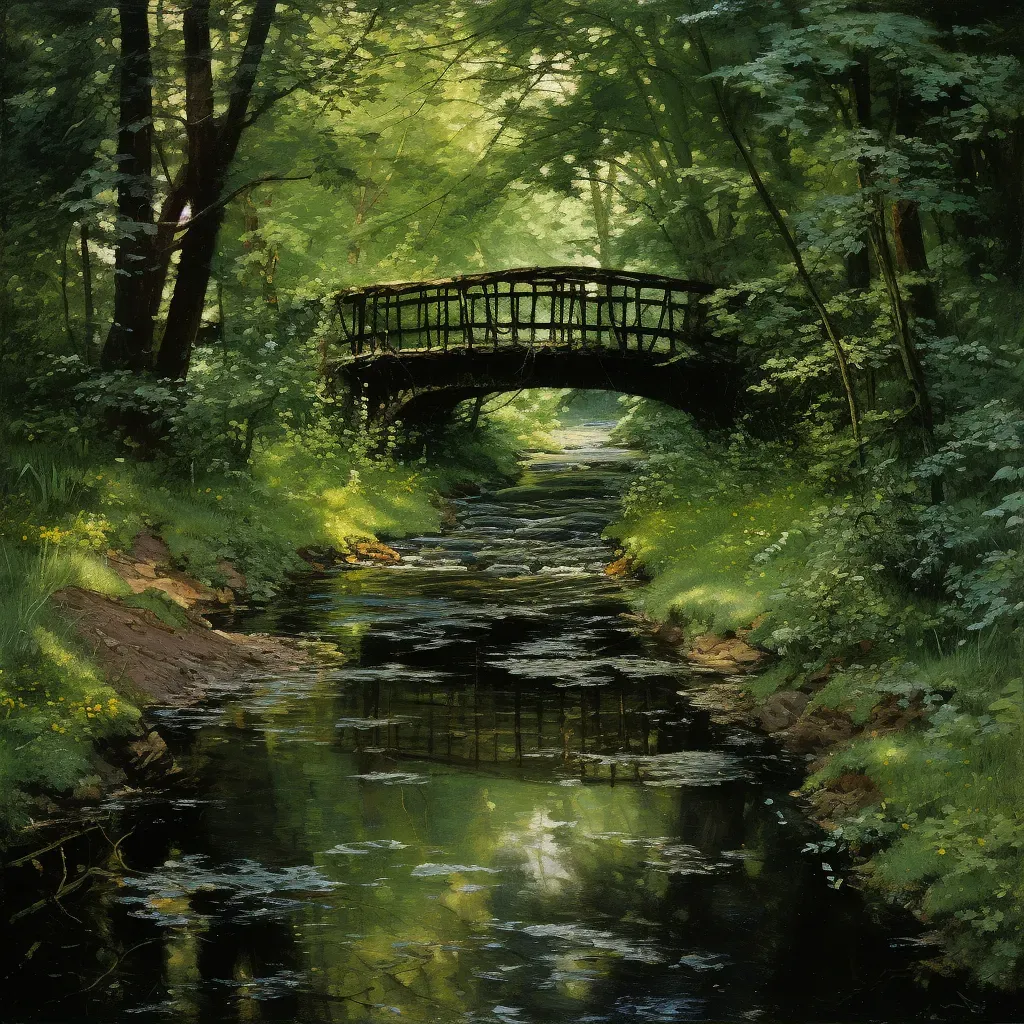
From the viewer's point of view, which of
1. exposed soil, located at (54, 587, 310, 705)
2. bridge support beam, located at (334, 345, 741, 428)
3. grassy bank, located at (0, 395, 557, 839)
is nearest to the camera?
grassy bank, located at (0, 395, 557, 839)

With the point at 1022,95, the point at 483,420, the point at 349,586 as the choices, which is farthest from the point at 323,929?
the point at 483,420

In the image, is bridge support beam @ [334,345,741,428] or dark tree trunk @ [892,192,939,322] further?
bridge support beam @ [334,345,741,428]

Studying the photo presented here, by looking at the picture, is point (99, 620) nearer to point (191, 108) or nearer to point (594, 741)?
point (594, 741)

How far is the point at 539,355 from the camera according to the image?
22.3 meters

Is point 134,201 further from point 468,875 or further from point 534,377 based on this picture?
point 468,875

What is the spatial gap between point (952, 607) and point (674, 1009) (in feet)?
12.5

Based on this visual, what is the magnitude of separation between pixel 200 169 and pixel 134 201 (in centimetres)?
117

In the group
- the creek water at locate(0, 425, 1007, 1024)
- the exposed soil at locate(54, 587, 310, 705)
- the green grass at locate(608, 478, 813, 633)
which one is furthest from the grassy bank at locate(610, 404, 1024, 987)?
the exposed soil at locate(54, 587, 310, 705)

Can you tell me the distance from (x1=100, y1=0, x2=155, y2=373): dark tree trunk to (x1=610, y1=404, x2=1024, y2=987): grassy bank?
636 cm

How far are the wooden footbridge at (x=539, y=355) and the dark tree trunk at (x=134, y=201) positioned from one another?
7.46 metres

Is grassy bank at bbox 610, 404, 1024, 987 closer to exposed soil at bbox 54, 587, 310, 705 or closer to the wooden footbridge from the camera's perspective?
exposed soil at bbox 54, 587, 310, 705

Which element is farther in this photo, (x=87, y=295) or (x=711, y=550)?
(x=87, y=295)

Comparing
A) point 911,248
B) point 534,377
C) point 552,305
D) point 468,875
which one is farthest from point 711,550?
point 534,377

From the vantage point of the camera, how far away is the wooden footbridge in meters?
21.0
